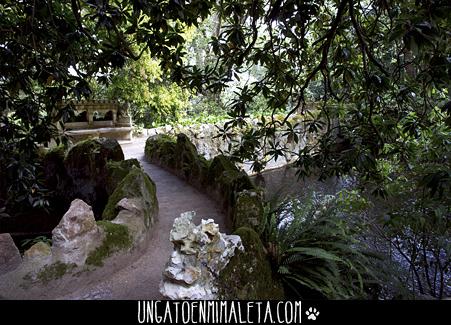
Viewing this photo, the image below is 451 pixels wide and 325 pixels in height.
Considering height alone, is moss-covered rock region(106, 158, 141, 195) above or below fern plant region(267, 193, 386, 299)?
above

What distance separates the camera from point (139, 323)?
203 cm

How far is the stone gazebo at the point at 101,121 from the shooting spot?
11148mm

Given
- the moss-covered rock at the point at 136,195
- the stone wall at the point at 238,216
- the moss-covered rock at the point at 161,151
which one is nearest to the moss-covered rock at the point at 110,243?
the moss-covered rock at the point at 136,195

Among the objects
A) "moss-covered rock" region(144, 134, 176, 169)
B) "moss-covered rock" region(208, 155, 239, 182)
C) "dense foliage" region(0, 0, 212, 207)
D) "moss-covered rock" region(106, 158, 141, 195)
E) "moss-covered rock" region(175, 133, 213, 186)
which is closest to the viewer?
"dense foliage" region(0, 0, 212, 207)

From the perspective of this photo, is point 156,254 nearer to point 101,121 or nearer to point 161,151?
point 161,151

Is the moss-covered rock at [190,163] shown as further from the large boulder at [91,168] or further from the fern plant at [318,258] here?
the fern plant at [318,258]

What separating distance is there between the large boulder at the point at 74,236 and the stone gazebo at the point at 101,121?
861 centimetres

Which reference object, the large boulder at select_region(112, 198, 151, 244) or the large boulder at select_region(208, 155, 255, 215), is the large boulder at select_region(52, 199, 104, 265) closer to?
the large boulder at select_region(112, 198, 151, 244)

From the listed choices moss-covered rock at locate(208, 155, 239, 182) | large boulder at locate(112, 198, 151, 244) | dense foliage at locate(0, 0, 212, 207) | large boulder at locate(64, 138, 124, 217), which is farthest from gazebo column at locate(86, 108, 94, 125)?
large boulder at locate(112, 198, 151, 244)

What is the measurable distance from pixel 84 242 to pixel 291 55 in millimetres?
3111

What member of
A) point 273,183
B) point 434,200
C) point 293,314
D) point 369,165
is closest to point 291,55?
point 369,165

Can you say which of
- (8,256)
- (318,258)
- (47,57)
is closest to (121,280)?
(8,256)

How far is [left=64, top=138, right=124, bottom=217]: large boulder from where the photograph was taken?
694 centimetres

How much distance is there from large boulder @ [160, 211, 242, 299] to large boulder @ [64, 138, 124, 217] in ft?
16.5
